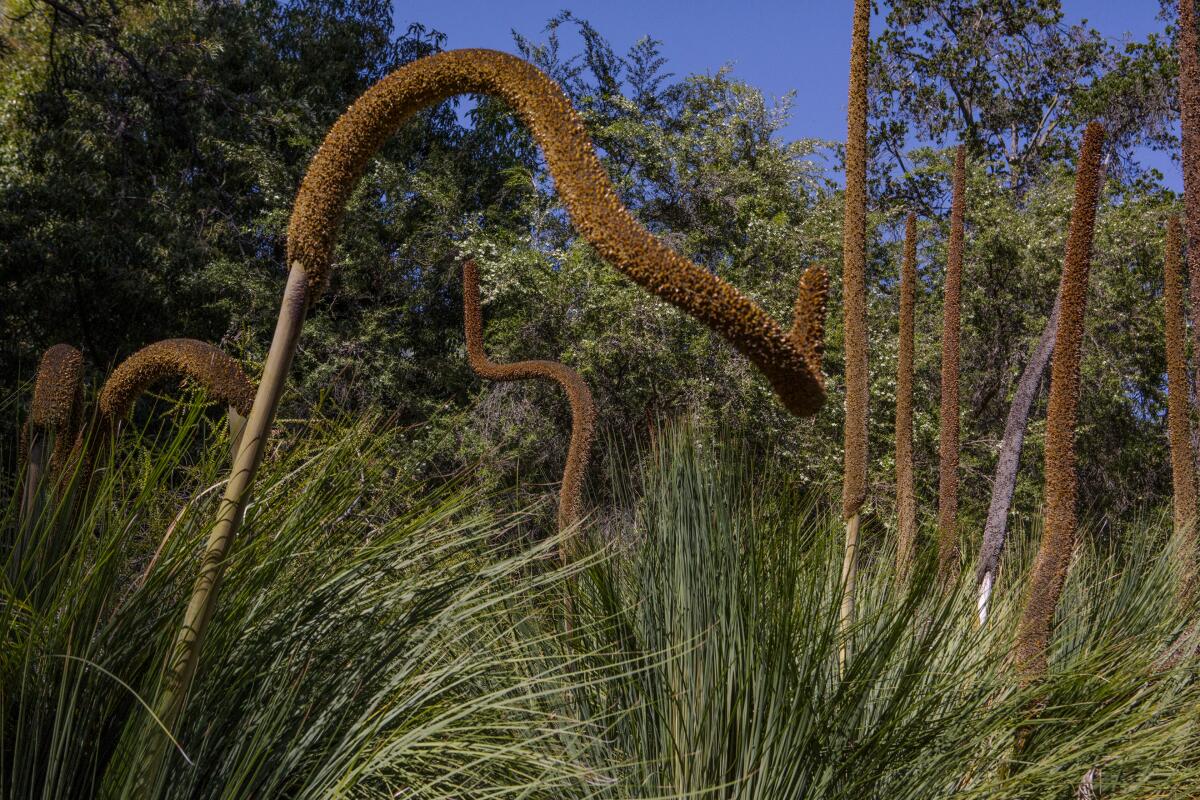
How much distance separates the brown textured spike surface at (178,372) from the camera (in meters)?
2.27

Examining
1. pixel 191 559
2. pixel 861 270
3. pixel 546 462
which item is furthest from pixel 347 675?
pixel 546 462

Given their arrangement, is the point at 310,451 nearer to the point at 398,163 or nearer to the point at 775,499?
the point at 775,499

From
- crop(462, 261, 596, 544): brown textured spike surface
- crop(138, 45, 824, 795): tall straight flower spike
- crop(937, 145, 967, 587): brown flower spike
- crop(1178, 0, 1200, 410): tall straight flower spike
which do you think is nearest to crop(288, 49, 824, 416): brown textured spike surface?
crop(138, 45, 824, 795): tall straight flower spike

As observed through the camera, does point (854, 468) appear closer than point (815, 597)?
No

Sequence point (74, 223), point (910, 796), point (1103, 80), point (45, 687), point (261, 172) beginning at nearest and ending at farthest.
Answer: point (45, 687), point (910, 796), point (74, 223), point (261, 172), point (1103, 80)

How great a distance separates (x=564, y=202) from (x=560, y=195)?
13cm

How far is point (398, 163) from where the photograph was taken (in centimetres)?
1656

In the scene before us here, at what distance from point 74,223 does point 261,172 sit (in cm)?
271

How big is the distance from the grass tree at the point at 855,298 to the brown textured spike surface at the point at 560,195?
2225 mm

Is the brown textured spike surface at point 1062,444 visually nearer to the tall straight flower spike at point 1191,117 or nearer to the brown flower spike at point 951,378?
the tall straight flower spike at point 1191,117

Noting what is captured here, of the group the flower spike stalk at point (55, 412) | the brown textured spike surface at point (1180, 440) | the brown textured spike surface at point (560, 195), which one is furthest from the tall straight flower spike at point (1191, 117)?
the flower spike stalk at point (55, 412)

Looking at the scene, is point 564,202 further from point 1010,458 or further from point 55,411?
point 1010,458

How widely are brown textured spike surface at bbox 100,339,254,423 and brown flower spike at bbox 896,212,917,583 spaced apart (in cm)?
276

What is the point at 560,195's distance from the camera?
1.51 m
